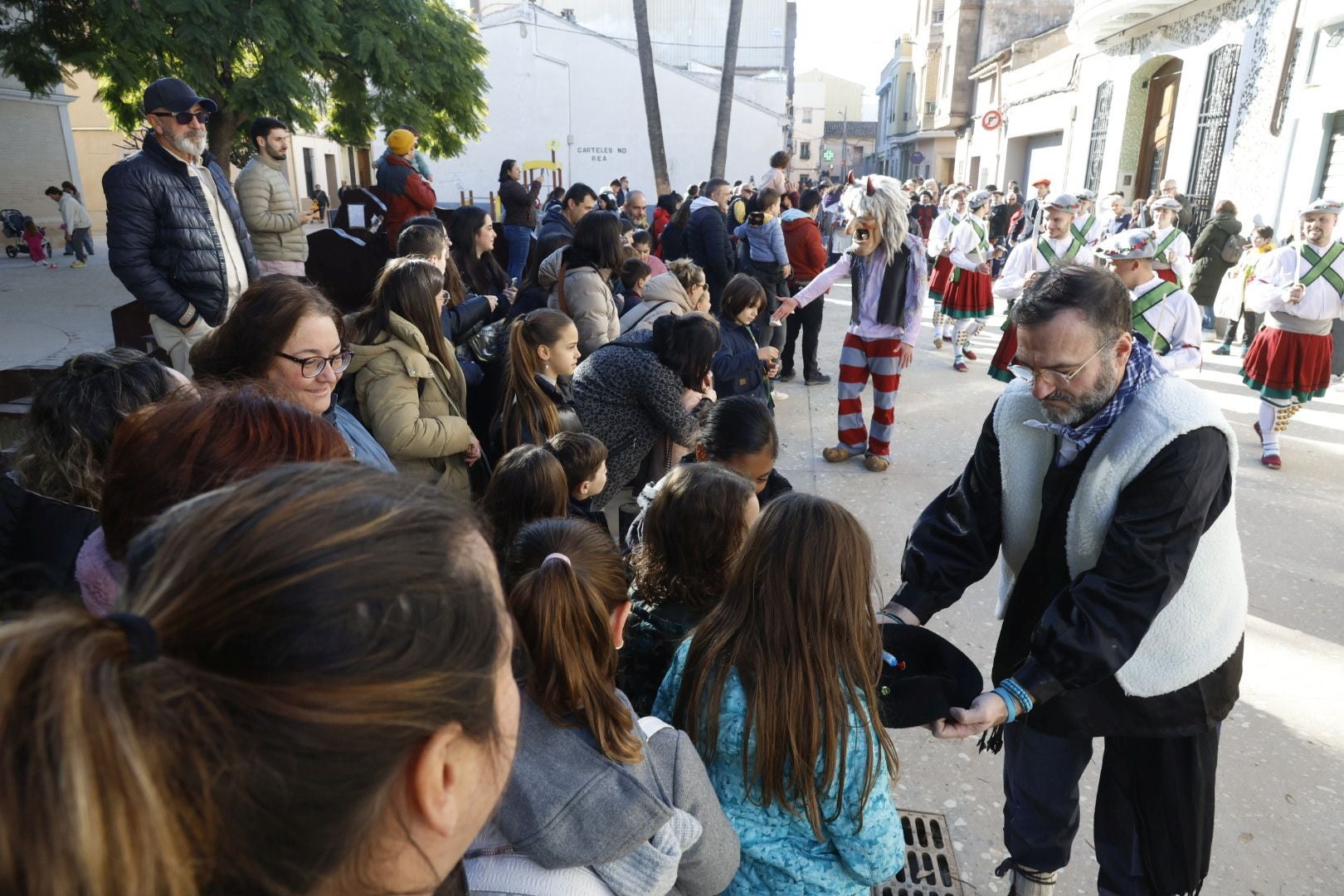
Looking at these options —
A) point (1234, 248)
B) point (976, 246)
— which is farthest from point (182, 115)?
point (1234, 248)

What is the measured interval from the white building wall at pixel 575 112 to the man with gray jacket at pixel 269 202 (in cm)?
2492

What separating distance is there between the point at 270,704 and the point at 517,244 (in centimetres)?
740

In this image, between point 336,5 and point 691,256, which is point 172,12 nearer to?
point 336,5

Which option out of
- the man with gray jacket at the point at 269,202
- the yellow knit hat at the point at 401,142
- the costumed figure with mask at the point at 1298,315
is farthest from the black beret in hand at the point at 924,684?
the yellow knit hat at the point at 401,142

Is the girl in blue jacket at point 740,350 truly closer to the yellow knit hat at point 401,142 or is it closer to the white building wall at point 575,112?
the yellow knit hat at point 401,142

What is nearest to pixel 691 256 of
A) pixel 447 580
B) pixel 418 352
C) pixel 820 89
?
pixel 418 352

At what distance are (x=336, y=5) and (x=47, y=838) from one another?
1124 centimetres

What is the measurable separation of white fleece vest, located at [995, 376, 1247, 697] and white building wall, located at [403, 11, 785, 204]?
95.9 ft

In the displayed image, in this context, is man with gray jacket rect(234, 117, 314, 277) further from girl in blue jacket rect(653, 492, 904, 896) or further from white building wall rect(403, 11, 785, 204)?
white building wall rect(403, 11, 785, 204)

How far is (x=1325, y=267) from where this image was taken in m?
5.32

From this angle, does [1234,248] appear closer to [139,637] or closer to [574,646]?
[574,646]

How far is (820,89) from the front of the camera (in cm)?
6397

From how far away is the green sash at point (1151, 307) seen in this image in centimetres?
432

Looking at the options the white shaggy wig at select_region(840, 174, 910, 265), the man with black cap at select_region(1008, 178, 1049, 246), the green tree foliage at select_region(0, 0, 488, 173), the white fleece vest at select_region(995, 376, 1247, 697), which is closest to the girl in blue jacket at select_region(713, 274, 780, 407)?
the white shaggy wig at select_region(840, 174, 910, 265)
